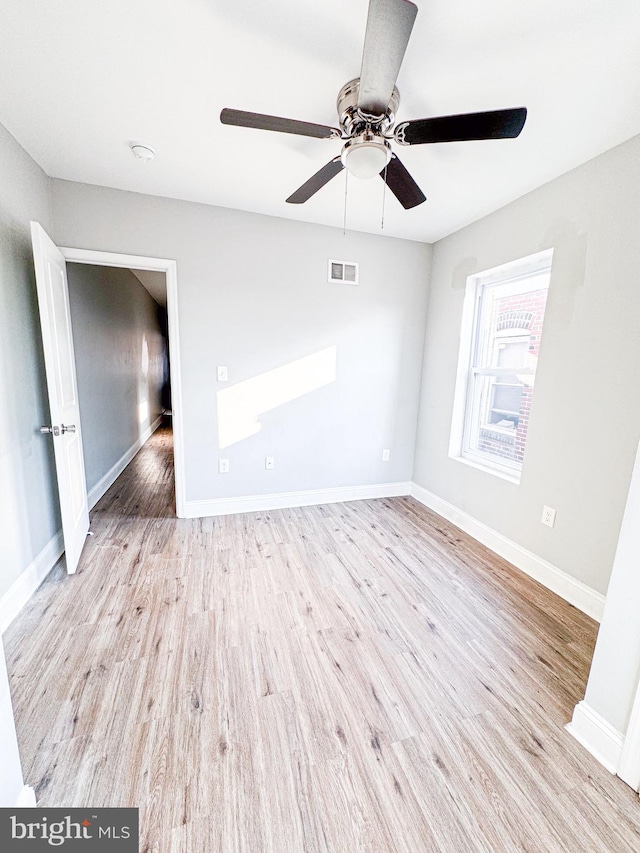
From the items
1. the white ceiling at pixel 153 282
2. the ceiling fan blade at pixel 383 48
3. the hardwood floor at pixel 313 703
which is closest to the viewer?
the ceiling fan blade at pixel 383 48

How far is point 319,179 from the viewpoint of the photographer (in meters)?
1.65

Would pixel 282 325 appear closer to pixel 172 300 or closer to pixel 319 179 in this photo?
pixel 172 300

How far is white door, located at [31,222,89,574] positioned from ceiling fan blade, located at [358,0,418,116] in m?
1.82

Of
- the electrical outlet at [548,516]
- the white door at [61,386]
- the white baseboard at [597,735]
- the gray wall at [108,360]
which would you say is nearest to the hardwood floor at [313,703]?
the white baseboard at [597,735]

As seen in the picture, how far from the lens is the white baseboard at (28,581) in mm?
1710

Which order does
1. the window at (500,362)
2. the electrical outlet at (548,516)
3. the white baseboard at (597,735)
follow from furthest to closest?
the window at (500,362) → the electrical outlet at (548,516) → the white baseboard at (597,735)

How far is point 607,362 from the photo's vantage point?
6.06 ft

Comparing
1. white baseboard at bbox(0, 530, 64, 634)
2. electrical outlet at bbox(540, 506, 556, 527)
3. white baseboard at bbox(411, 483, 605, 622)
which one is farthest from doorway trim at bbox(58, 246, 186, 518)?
electrical outlet at bbox(540, 506, 556, 527)

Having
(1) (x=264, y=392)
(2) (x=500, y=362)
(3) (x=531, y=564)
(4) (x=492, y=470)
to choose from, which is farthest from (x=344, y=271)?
(3) (x=531, y=564)

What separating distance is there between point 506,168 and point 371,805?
9.87ft

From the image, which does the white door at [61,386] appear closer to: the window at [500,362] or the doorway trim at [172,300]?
the doorway trim at [172,300]

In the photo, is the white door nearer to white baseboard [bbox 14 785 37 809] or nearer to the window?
white baseboard [bbox 14 785 37 809]

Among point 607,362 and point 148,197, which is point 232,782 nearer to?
point 607,362

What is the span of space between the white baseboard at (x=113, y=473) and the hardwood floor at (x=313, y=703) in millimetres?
941
